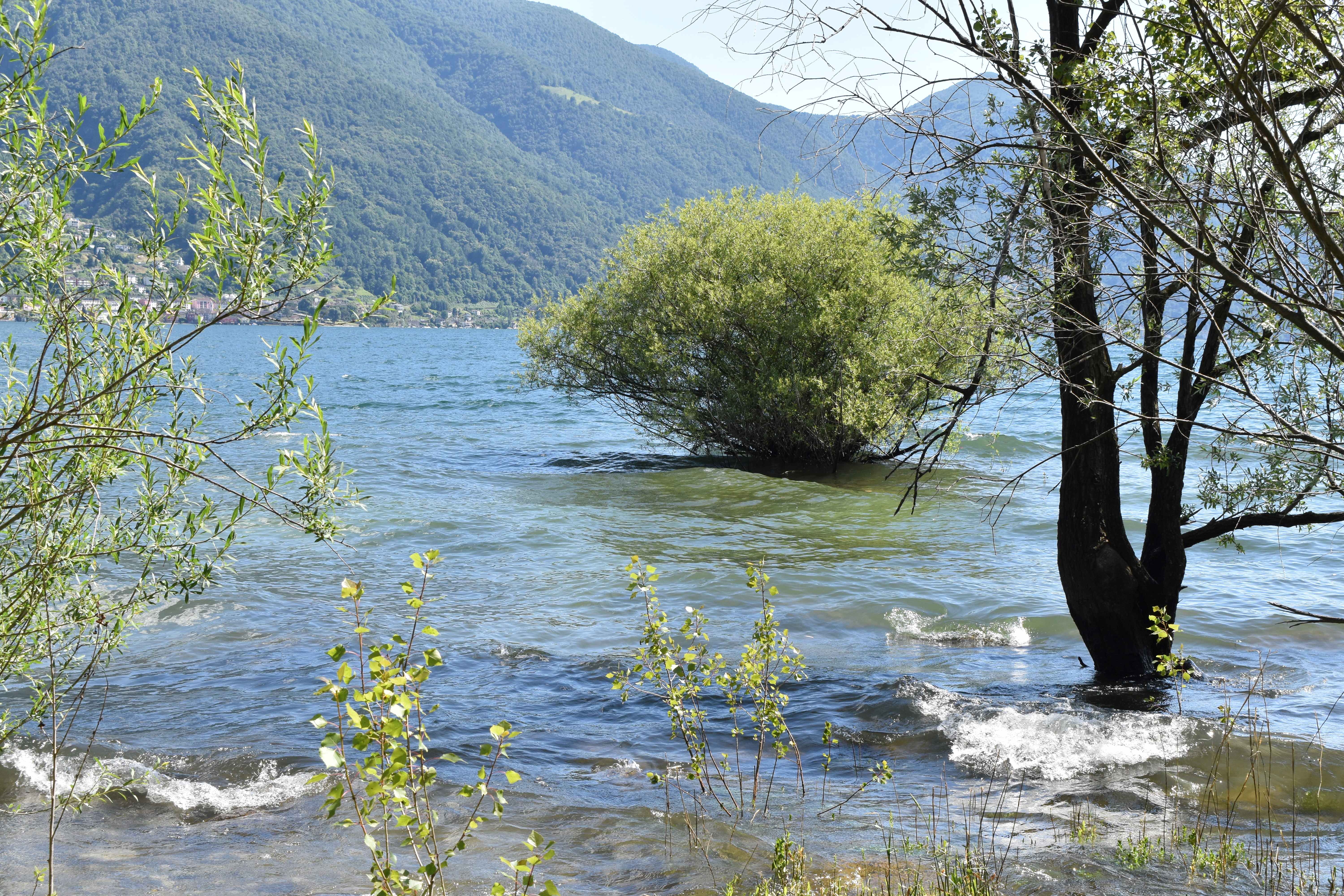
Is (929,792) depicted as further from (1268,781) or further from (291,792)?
(291,792)

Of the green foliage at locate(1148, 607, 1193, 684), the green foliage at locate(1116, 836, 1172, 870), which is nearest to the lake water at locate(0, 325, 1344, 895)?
the green foliage at locate(1116, 836, 1172, 870)

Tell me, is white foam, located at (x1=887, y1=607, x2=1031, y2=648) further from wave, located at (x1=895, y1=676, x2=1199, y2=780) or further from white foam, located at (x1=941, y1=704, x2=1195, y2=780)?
white foam, located at (x1=941, y1=704, x2=1195, y2=780)

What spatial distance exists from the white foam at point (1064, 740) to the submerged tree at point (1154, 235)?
665 millimetres

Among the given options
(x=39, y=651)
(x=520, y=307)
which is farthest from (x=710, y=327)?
(x=520, y=307)

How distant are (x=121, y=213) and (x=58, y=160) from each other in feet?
12.5

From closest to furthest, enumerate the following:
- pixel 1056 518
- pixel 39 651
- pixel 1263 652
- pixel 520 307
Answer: pixel 39 651 → pixel 1263 652 → pixel 1056 518 → pixel 520 307

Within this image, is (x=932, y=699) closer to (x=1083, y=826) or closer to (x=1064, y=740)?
(x=1064, y=740)

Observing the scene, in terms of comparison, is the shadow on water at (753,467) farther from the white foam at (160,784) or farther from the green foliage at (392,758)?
the green foliage at (392,758)

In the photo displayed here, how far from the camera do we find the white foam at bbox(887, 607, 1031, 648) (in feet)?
39.3

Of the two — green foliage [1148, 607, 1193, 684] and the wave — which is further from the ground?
green foliage [1148, 607, 1193, 684]

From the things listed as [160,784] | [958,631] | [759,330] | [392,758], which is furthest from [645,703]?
[759,330]

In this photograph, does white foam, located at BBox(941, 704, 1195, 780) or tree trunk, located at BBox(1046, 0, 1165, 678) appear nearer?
tree trunk, located at BBox(1046, 0, 1165, 678)

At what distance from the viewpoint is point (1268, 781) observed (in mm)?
7180

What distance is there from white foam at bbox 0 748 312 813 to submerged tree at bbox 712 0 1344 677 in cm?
604
